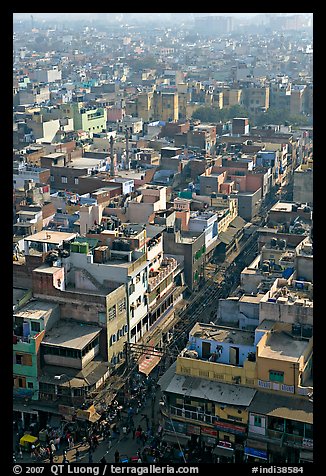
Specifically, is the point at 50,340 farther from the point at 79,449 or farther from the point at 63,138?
the point at 63,138

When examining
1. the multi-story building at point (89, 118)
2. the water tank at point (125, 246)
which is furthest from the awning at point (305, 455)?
the multi-story building at point (89, 118)

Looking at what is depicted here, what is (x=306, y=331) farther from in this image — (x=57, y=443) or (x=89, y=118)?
(x=89, y=118)

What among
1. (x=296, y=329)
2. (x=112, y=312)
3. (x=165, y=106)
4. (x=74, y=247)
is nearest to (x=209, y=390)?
(x=296, y=329)

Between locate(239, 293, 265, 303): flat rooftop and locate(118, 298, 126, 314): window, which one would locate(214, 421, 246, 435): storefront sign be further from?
locate(118, 298, 126, 314): window

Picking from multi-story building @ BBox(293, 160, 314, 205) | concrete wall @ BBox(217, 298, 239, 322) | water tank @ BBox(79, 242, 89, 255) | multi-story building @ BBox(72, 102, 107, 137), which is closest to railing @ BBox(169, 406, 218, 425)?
concrete wall @ BBox(217, 298, 239, 322)
